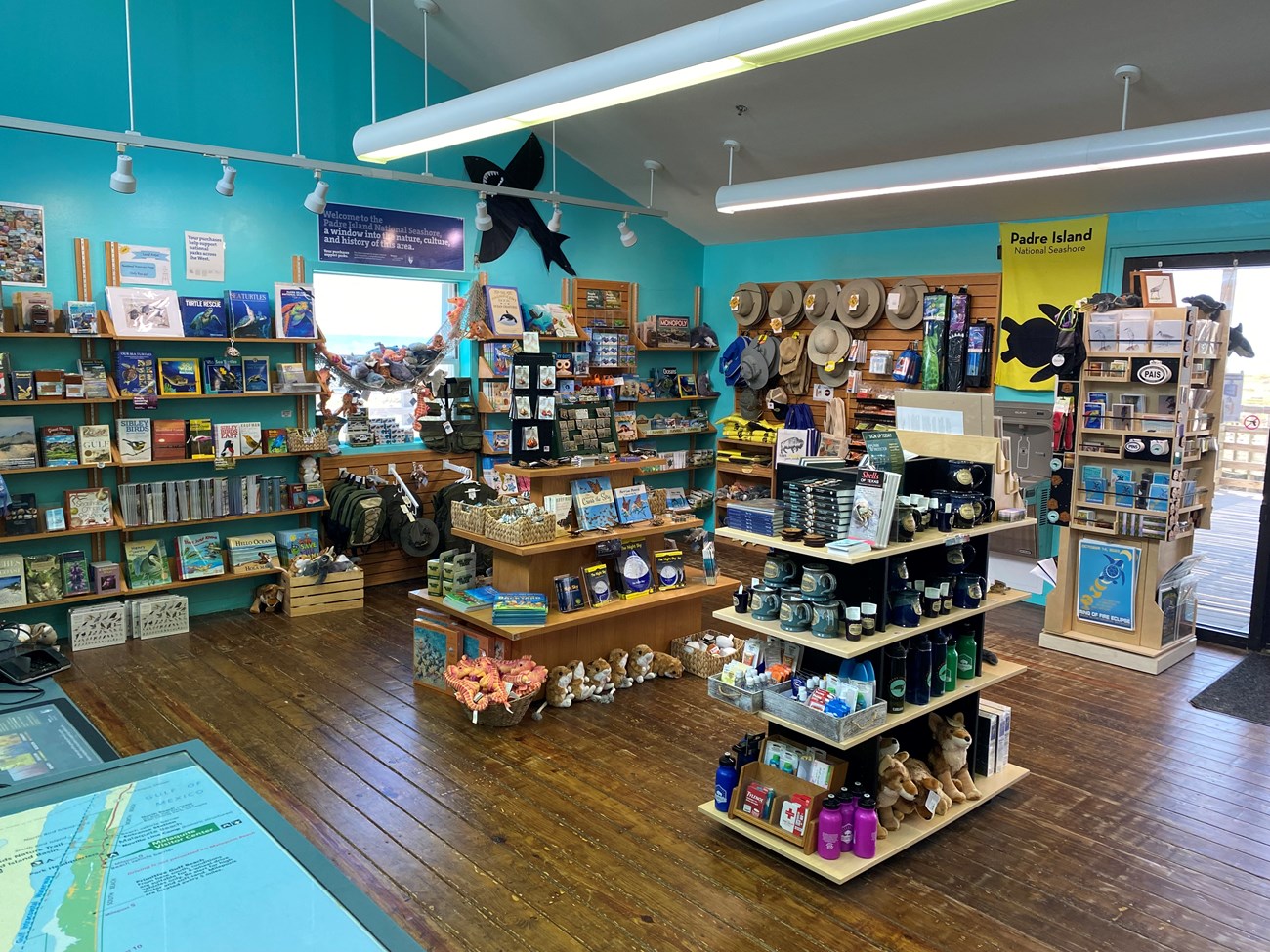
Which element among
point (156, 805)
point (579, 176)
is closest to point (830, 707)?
point (156, 805)

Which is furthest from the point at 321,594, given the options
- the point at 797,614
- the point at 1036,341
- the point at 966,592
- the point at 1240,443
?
the point at 1240,443

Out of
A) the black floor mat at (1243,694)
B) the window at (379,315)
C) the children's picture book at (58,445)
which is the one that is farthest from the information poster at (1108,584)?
the children's picture book at (58,445)

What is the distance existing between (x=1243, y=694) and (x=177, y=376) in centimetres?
750

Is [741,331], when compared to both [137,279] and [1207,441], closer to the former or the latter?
[1207,441]

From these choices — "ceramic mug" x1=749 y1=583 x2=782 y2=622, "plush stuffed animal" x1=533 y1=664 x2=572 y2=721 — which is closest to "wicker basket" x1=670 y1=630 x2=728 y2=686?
"plush stuffed animal" x1=533 y1=664 x2=572 y2=721

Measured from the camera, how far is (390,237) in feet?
25.3

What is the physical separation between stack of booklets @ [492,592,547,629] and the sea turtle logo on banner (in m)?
4.58

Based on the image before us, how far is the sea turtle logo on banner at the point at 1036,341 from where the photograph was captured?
23.4ft

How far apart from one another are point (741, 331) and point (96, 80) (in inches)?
236

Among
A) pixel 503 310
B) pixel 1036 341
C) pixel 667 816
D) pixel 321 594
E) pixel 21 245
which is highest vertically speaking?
pixel 21 245

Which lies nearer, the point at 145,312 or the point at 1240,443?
the point at 145,312

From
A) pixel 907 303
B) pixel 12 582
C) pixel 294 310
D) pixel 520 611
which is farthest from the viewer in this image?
pixel 907 303

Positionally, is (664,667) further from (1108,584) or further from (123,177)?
(123,177)

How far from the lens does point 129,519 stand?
20.9ft
